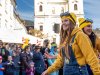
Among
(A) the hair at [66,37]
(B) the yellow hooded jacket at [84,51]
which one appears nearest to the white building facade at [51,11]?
(A) the hair at [66,37]

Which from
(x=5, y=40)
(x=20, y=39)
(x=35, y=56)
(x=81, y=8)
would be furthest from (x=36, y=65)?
(x=81, y=8)

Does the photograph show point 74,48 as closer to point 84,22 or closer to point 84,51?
point 84,51

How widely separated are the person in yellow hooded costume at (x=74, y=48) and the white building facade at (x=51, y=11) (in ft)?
327

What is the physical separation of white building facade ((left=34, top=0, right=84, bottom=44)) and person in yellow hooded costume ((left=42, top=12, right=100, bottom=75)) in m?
99.8

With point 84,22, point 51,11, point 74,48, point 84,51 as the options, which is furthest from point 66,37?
point 51,11

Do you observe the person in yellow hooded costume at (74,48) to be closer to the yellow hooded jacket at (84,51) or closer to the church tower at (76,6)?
the yellow hooded jacket at (84,51)

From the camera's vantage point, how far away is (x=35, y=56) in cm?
1462

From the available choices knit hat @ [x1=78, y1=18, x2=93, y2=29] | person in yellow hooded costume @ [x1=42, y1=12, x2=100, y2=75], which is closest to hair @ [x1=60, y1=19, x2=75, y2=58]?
person in yellow hooded costume @ [x1=42, y1=12, x2=100, y2=75]

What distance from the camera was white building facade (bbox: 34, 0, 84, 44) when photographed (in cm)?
10775

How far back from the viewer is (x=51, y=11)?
109m

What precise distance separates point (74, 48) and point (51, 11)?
341 ft

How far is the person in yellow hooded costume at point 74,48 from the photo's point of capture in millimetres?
5526

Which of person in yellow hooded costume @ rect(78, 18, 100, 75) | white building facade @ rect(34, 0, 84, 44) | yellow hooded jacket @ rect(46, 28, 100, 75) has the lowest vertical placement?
yellow hooded jacket @ rect(46, 28, 100, 75)

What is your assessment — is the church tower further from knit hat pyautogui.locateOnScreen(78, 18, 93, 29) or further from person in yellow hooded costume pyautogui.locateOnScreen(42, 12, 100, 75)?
person in yellow hooded costume pyautogui.locateOnScreen(42, 12, 100, 75)
